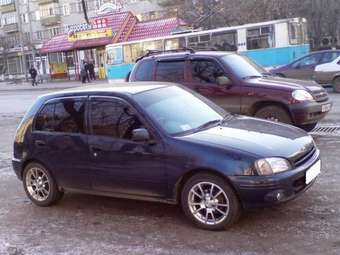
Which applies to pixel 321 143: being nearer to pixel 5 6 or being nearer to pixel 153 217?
pixel 153 217

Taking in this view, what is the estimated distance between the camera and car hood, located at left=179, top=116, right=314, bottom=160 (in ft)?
17.3

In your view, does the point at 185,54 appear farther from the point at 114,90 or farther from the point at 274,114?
the point at 114,90

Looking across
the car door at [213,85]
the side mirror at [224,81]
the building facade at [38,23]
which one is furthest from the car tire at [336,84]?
the building facade at [38,23]

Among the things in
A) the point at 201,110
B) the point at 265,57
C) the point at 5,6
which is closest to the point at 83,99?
the point at 201,110

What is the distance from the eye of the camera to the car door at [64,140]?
20.5ft

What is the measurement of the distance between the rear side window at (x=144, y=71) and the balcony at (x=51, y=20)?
60454 millimetres

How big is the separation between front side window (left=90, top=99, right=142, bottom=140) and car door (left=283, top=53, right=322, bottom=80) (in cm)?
1431

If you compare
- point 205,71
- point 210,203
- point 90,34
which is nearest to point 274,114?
point 205,71

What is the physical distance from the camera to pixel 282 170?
519 centimetres

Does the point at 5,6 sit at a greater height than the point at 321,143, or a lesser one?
greater

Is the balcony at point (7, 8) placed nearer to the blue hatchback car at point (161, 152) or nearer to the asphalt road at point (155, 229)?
the blue hatchback car at point (161, 152)

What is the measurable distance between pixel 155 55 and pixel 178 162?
5639mm

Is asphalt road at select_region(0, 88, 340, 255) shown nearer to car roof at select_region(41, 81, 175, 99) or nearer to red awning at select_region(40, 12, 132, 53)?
car roof at select_region(41, 81, 175, 99)

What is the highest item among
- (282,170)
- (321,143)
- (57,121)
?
(57,121)
